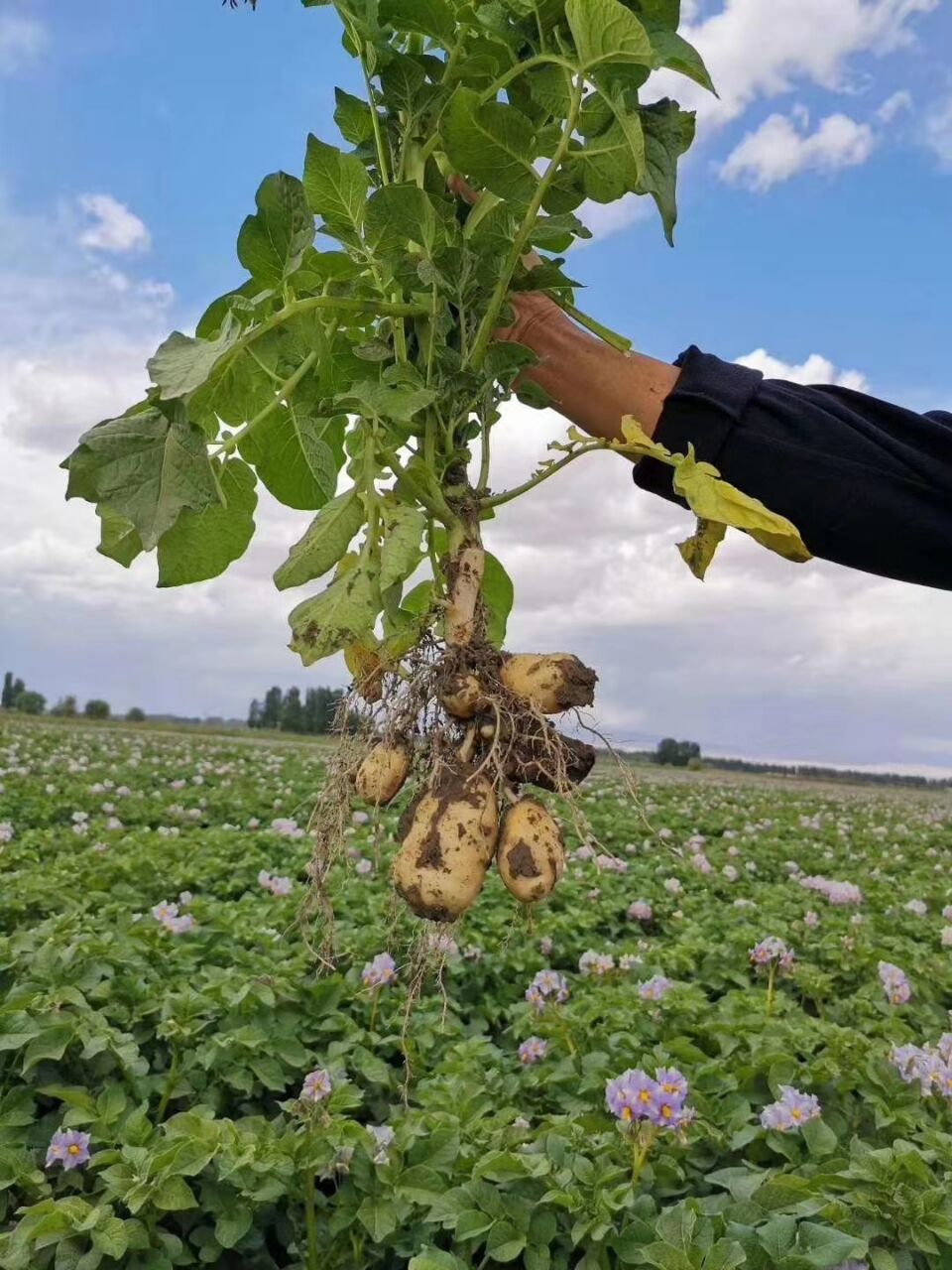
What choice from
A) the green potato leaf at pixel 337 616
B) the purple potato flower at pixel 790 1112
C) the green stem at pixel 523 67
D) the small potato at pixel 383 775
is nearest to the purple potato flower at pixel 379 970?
the purple potato flower at pixel 790 1112

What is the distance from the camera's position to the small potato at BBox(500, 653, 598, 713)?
1412 mm

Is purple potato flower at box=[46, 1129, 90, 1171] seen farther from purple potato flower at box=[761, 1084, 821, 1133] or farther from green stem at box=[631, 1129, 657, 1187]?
purple potato flower at box=[761, 1084, 821, 1133]

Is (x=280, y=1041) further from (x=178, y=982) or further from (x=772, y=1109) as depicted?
(x=772, y=1109)

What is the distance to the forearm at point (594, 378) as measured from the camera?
1.51 metres

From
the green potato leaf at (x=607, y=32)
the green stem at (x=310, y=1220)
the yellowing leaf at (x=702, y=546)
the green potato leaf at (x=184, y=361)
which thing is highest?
the green potato leaf at (x=607, y=32)

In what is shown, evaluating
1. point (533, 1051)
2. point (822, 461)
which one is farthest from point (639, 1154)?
point (822, 461)

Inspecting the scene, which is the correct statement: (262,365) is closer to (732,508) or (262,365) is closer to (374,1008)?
(732,508)

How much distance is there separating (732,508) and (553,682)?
347 mm

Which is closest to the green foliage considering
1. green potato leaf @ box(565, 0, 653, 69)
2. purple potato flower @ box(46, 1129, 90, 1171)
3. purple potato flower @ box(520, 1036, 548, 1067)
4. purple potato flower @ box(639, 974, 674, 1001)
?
green potato leaf @ box(565, 0, 653, 69)

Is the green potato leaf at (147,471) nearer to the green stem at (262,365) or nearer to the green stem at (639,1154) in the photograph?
the green stem at (262,365)

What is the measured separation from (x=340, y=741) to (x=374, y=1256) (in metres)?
1.05

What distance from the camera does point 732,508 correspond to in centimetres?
123

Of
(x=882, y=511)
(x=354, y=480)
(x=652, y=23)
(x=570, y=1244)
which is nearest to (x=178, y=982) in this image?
(x=570, y=1244)

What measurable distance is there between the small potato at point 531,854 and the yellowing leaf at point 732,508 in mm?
462
